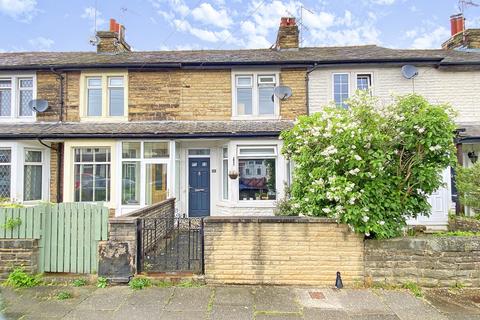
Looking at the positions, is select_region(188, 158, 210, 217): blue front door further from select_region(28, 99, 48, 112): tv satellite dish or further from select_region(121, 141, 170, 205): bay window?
select_region(28, 99, 48, 112): tv satellite dish

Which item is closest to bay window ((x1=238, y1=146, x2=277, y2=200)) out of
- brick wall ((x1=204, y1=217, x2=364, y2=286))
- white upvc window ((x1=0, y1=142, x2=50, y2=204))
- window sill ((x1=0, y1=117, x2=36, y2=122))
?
brick wall ((x1=204, y1=217, x2=364, y2=286))

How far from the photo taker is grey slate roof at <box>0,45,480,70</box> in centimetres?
1073

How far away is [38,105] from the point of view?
10.8m

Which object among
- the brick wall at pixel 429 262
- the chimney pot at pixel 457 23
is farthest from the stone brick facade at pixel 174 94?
the chimney pot at pixel 457 23

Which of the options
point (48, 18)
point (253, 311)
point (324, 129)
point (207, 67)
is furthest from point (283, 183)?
point (48, 18)

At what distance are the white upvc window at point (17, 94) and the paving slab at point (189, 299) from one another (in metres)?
9.81

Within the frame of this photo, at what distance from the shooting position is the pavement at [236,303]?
169 inches

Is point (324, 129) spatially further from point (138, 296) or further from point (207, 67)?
point (207, 67)

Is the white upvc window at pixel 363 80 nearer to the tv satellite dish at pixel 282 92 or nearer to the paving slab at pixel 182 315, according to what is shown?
the tv satellite dish at pixel 282 92

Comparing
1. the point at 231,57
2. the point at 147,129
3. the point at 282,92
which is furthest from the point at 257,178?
the point at 231,57

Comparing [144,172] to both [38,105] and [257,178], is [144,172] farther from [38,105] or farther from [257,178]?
[38,105]

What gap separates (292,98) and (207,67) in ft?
10.9

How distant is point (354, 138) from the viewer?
5.32m

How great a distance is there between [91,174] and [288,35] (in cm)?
939
